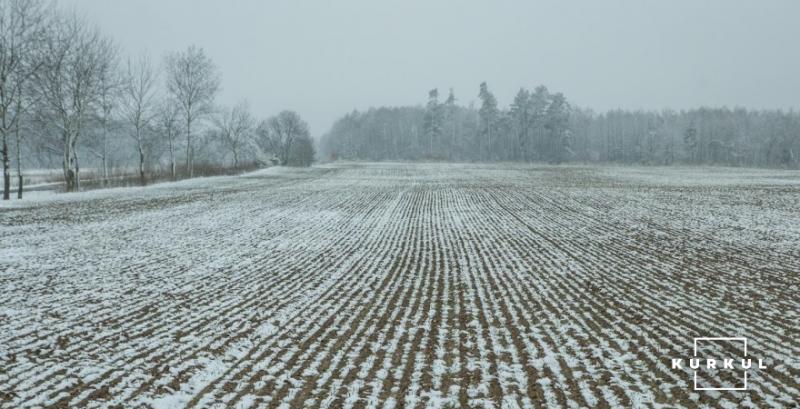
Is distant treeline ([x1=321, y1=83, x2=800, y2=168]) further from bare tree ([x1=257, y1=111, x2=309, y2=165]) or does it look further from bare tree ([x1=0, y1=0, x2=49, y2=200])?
bare tree ([x1=0, y1=0, x2=49, y2=200])

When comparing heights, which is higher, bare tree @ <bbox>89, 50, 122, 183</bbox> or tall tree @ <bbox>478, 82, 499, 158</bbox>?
tall tree @ <bbox>478, 82, 499, 158</bbox>

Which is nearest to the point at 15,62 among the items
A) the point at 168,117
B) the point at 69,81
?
the point at 69,81

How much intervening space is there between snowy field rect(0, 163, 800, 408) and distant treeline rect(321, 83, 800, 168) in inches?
3840

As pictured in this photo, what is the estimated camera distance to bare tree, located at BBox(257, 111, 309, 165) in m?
106

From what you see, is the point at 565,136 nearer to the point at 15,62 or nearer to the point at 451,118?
the point at 451,118

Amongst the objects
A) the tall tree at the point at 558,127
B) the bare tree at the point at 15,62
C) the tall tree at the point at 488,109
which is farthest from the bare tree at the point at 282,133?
the bare tree at the point at 15,62

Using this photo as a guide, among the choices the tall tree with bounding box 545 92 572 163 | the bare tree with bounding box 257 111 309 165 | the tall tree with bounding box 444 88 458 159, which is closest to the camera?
the bare tree with bounding box 257 111 309 165

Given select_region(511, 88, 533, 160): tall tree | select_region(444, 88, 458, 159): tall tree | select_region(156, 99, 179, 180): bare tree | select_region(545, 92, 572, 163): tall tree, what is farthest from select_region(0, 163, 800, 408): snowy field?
select_region(444, 88, 458, 159): tall tree

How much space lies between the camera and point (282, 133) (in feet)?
366

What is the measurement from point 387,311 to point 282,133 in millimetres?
105900

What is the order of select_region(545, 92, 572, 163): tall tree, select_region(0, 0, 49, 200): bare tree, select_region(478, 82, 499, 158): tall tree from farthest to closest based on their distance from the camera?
select_region(478, 82, 499, 158): tall tree, select_region(545, 92, 572, 163): tall tree, select_region(0, 0, 49, 200): bare tree

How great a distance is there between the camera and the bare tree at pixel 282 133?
10612 centimetres

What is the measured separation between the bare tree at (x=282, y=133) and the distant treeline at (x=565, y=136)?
25.3 metres

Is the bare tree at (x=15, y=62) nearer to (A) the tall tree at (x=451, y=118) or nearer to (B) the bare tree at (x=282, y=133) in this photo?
(B) the bare tree at (x=282, y=133)
